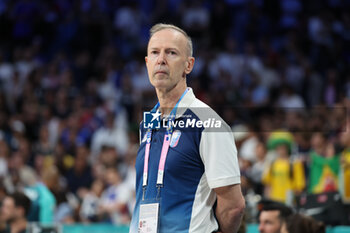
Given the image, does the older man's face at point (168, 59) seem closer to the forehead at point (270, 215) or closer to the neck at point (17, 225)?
the forehead at point (270, 215)

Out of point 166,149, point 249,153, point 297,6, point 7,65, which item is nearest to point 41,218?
point 249,153

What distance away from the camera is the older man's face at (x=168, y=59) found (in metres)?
3.93

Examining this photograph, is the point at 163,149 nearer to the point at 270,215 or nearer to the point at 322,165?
the point at 270,215

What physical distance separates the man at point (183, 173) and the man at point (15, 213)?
4.62 metres

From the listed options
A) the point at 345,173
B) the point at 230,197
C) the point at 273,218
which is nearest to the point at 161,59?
the point at 230,197

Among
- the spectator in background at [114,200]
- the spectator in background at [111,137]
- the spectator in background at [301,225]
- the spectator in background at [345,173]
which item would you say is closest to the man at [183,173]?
the spectator in background at [301,225]

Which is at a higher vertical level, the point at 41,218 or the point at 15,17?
the point at 15,17

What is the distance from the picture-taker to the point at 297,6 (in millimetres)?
16562

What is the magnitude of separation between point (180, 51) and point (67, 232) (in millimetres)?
5149

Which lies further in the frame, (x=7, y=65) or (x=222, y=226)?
(x=7, y=65)

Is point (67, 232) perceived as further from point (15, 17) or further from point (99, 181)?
point (15, 17)

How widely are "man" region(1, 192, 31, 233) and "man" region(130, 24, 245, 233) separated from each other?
4618 millimetres

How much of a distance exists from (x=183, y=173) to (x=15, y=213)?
4.94 meters

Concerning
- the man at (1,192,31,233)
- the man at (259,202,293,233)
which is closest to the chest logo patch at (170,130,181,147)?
the man at (259,202,293,233)
